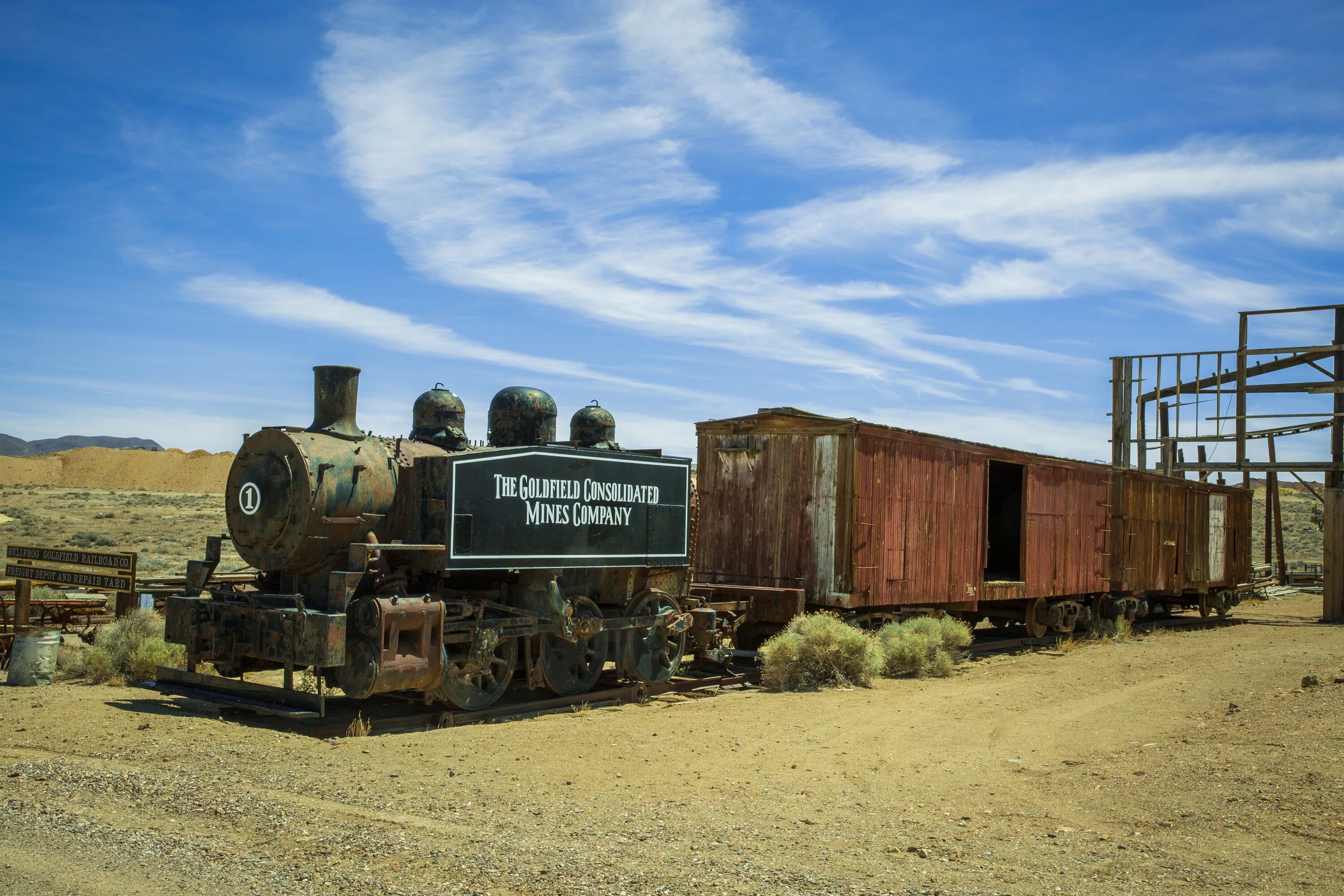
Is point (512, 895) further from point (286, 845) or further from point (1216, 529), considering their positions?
point (1216, 529)

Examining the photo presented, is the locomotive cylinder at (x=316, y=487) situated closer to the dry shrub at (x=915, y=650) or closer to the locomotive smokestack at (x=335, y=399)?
the locomotive smokestack at (x=335, y=399)

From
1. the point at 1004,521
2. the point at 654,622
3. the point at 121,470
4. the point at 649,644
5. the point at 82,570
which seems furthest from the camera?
the point at 121,470

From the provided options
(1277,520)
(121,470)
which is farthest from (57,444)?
(1277,520)

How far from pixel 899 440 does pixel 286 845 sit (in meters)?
11.5

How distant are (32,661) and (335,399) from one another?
163 inches

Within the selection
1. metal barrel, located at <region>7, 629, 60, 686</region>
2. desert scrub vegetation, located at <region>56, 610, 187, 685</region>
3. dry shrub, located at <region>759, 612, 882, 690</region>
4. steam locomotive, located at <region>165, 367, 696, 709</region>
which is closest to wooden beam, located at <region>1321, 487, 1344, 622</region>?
dry shrub, located at <region>759, 612, 882, 690</region>

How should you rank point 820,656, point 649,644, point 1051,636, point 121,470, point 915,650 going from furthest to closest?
point 121,470
point 1051,636
point 915,650
point 820,656
point 649,644

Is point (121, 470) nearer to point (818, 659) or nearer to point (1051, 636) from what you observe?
point (1051, 636)

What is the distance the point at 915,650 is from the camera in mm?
14062

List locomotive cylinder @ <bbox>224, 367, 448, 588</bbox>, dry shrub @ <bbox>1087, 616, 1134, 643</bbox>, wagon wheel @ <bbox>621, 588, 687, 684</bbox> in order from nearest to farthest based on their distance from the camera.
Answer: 1. locomotive cylinder @ <bbox>224, 367, 448, 588</bbox>
2. wagon wheel @ <bbox>621, 588, 687, 684</bbox>
3. dry shrub @ <bbox>1087, 616, 1134, 643</bbox>

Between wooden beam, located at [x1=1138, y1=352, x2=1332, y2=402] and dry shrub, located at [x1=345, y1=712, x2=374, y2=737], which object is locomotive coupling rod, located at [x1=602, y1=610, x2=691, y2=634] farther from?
wooden beam, located at [x1=1138, y1=352, x2=1332, y2=402]

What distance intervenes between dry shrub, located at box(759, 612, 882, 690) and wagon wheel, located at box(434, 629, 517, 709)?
3.43 m

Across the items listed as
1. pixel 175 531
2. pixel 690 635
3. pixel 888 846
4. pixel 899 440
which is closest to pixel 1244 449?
pixel 899 440

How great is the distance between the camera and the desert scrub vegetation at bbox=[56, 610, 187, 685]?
451 inches
